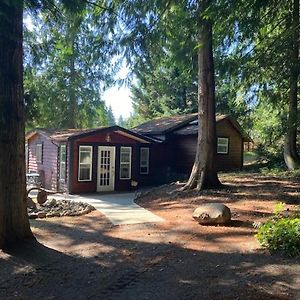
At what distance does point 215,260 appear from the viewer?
5.96m

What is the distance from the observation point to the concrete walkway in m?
9.72

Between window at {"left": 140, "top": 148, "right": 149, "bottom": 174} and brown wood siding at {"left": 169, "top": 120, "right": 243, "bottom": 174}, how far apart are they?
217cm

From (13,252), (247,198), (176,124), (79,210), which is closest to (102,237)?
(13,252)

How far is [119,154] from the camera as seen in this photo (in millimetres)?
17297

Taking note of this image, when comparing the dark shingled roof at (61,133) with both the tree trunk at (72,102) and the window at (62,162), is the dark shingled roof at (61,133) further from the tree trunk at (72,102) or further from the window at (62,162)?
the tree trunk at (72,102)

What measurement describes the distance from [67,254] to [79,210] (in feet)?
15.9

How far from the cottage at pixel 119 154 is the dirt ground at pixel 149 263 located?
264 inches

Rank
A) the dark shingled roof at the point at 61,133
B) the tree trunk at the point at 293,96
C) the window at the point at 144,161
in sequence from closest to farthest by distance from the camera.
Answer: the tree trunk at the point at 293,96, the dark shingled roof at the point at 61,133, the window at the point at 144,161

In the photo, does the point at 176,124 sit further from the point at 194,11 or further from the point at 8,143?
the point at 8,143

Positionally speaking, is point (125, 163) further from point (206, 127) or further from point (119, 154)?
point (206, 127)

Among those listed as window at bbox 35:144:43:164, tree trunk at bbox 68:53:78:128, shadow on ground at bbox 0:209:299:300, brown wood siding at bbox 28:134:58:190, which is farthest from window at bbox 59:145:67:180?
tree trunk at bbox 68:53:78:128

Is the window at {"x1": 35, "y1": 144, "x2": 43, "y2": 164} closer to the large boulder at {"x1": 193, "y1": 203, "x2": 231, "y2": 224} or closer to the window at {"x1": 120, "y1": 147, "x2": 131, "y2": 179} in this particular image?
the window at {"x1": 120, "y1": 147, "x2": 131, "y2": 179}

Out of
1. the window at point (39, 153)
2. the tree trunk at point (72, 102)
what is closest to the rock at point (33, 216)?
the window at point (39, 153)

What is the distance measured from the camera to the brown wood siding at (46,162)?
17531mm
